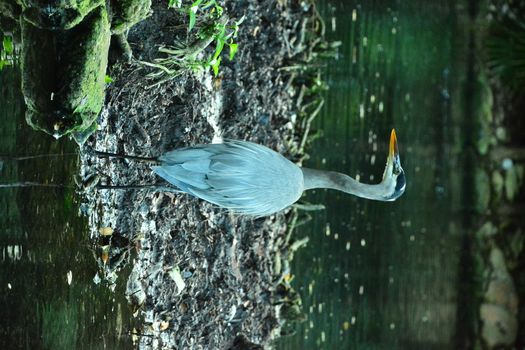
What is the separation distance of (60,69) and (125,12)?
0.28m

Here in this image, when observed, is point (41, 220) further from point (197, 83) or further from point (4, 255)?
point (197, 83)

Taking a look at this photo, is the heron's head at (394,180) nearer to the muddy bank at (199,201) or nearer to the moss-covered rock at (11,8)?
the muddy bank at (199,201)

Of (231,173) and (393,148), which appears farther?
(393,148)

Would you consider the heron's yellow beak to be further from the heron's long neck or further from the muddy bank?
the muddy bank

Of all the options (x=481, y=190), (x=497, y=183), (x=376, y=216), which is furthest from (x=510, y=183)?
(x=376, y=216)

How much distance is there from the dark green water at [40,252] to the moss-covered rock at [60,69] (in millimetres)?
113

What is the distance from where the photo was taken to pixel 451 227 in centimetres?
477

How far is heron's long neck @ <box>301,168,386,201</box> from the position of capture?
239 centimetres

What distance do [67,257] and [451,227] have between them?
339 centimetres

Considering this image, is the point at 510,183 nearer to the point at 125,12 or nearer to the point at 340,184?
the point at 340,184

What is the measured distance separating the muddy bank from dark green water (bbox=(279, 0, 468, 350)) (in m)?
0.29

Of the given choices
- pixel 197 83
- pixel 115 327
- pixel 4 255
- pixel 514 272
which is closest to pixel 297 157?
pixel 197 83

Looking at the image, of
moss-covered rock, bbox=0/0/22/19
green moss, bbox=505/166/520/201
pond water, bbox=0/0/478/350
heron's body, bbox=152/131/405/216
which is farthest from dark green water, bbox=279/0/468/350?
moss-covered rock, bbox=0/0/22/19

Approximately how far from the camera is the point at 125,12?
1774 millimetres
